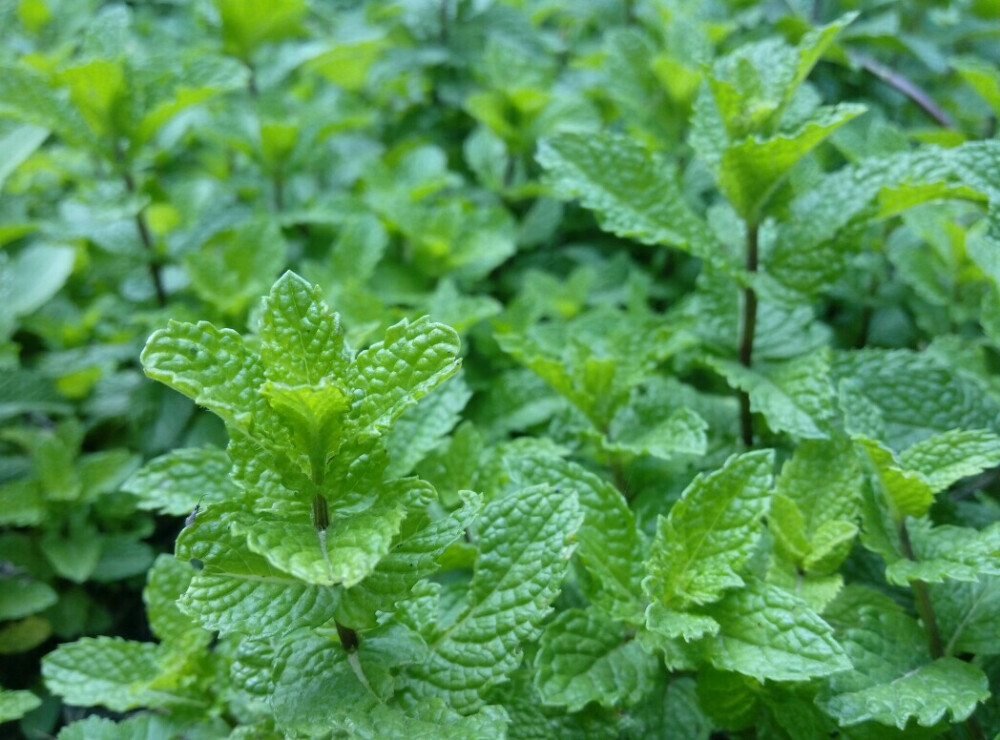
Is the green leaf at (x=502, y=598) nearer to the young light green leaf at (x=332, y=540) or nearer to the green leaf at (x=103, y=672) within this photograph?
the young light green leaf at (x=332, y=540)

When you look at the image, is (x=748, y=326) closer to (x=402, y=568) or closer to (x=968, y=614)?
(x=968, y=614)

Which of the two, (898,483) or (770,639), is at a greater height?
(898,483)

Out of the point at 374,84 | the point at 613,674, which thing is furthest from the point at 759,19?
the point at 613,674

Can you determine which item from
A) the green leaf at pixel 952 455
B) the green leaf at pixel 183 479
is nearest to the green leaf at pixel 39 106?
the green leaf at pixel 183 479

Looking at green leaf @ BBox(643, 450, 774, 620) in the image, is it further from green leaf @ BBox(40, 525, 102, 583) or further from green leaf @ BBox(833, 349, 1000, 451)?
green leaf @ BBox(40, 525, 102, 583)

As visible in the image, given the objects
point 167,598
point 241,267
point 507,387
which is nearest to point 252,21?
point 241,267

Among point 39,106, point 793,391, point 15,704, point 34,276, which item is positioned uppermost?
point 39,106

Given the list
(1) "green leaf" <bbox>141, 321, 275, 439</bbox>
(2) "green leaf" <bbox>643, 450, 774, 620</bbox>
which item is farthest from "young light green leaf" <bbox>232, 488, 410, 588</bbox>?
(2) "green leaf" <bbox>643, 450, 774, 620</bbox>
